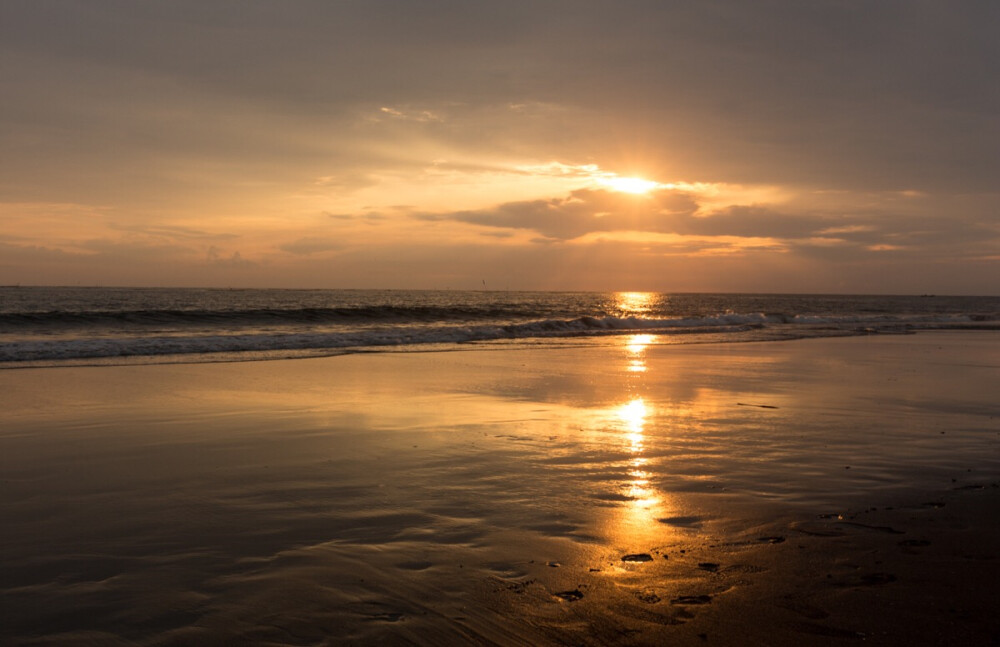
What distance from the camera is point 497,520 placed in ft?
16.6

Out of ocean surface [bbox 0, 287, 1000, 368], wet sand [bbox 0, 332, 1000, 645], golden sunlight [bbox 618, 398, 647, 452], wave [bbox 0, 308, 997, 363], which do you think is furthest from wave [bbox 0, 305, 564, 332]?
golden sunlight [bbox 618, 398, 647, 452]

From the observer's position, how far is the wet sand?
350 cm

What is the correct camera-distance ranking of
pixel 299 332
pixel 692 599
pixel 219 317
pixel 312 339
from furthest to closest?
pixel 219 317 < pixel 299 332 < pixel 312 339 < pixel 692 599

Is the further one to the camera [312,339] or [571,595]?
[312,339]

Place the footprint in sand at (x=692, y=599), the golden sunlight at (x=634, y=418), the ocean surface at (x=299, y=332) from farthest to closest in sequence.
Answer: the ocean surface at (x=299, y=332) < the golden sunlight at (x=634, y=418) < the footprint in sand at (x=692, y=599)

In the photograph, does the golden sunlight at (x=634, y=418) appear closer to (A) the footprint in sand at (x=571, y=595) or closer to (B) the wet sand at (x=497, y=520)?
(B) the wet sand at (x=497, y=520)

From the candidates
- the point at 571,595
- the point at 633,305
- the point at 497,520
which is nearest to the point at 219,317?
the point at 497,520

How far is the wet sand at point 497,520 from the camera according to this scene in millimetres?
3504

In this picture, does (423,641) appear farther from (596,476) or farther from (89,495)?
(89,495)

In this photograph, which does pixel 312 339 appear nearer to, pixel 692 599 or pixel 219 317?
pixel 219 317

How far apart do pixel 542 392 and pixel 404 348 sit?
10.5 m

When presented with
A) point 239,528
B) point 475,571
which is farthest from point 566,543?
point 239,528

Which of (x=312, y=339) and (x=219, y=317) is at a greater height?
(x=219, y=317)

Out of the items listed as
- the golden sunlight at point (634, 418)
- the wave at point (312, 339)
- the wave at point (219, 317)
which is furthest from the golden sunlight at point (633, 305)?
the golden sunlight at point (634, 418)
